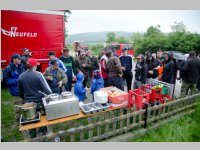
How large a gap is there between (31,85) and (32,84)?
3cm

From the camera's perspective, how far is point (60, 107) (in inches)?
115

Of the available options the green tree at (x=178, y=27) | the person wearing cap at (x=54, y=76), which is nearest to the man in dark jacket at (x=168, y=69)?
the person wearing cap at (x=54, y=76)

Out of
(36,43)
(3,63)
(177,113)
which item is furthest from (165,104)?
(3,63)

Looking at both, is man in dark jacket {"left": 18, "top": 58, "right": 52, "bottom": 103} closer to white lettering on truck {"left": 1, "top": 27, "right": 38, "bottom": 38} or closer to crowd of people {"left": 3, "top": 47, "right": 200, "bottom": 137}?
crowd of people {"left": 3, "top": 47, "right": 200, "bottom": 137}

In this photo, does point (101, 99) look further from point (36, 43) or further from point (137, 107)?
point (36, 43)

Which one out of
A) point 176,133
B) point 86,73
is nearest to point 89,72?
point 86,73

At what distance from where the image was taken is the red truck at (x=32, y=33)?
616 cm

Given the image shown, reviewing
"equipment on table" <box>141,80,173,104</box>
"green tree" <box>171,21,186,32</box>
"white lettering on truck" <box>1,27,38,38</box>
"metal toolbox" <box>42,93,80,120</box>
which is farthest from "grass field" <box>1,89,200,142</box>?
"green tree" <box>171,21,186,32</box>

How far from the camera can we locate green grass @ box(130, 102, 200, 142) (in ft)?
12.0

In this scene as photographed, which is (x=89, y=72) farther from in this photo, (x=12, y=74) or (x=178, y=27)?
(x=178, y=27)

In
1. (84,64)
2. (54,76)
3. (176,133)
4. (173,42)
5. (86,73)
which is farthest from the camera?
(173,42)

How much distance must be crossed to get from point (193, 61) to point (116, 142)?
3.93 metres

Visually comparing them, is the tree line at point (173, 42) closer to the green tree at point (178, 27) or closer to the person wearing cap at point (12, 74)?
the green tree at point (178, 27)

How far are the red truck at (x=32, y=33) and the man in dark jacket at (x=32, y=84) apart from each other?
11.8 ft
